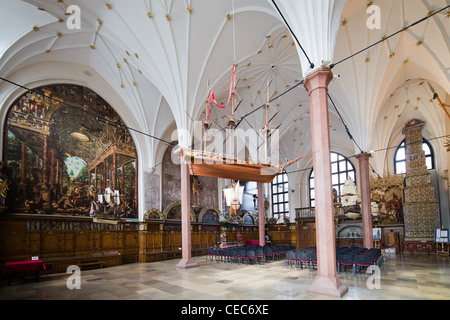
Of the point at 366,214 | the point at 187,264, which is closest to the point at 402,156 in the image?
the point at 366,214

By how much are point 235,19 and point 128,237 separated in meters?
11.8

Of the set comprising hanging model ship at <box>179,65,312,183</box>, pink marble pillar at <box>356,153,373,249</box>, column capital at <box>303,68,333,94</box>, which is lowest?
pink marble pillar at <box>356,153,373,249</box>

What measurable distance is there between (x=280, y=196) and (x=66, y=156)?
1770 cm

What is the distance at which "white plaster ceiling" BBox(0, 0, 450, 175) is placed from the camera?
1086 centimetres

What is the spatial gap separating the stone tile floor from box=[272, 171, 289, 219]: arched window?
1423 centimetres

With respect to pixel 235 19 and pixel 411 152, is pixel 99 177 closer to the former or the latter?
pixel 235 19

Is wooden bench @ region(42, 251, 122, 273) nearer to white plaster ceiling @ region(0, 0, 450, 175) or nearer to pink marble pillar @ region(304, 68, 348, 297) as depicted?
white plaster ceiling @ region(0, 0, 450, 175)

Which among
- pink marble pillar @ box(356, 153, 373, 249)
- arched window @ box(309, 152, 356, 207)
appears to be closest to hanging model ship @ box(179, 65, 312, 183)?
pink marble pillar @ box(356, 153, 373, 249)

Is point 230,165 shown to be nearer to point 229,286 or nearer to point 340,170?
point 229,286

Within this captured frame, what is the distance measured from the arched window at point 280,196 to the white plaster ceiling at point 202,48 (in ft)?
37.2

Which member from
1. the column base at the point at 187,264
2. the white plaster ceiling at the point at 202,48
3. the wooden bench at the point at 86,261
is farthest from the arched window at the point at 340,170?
the wooden bench at the point at 86,261

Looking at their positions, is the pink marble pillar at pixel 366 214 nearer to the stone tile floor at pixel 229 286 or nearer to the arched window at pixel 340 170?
the stone tile floor at pixel 229 286

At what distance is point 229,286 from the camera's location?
25.9 feet

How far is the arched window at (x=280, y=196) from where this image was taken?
81.3 feet
